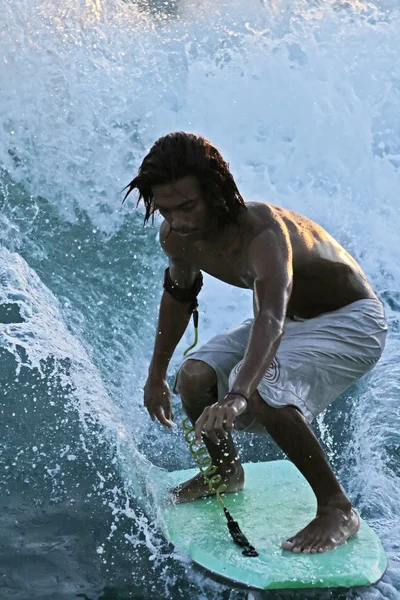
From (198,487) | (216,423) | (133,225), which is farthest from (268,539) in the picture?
(133,225)

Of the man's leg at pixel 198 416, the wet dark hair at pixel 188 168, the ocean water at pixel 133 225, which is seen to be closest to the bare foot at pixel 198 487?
the man's leg at pixel 198 416

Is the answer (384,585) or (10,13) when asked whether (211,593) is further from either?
(10,13)

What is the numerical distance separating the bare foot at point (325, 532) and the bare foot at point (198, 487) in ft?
1.78

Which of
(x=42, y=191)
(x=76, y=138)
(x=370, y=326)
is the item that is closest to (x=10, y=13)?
(x=76, y=138)

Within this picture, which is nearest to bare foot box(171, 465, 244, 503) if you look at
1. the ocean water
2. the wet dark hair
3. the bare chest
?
the ocean water

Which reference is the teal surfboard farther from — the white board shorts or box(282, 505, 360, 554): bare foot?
the white board shorts

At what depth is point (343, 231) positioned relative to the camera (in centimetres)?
786

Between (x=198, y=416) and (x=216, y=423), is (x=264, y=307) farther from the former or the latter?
(x=198, y=416)

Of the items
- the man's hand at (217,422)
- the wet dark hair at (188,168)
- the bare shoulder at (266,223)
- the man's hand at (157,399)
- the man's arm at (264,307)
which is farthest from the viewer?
the man's hand at (157,399)

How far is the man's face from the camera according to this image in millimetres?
3105

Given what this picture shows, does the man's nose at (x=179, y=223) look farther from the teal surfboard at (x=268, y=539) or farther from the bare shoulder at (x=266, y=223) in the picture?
the teal surfboard at (x=268, y=539)

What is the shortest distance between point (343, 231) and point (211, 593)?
5.05 metres

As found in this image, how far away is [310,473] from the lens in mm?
3387

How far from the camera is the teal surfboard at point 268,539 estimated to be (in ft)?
10.4
